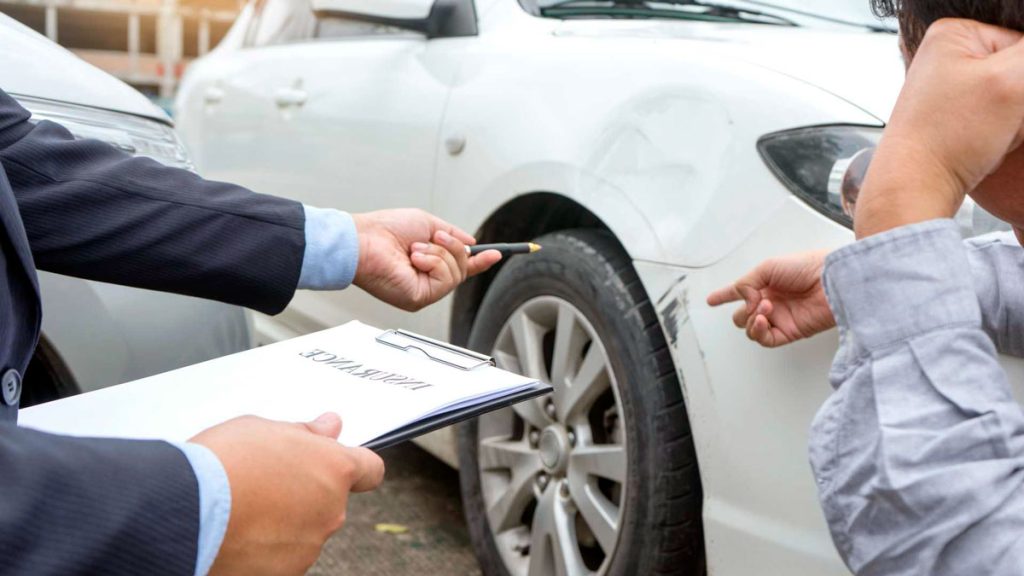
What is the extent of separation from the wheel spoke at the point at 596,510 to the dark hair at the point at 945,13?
1163mm

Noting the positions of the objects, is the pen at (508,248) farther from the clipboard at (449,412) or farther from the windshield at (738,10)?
the windshield at (738,10)

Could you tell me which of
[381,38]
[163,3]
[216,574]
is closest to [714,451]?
[216,574]

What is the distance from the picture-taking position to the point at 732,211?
1.84 meters

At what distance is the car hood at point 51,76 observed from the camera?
1.94 meters

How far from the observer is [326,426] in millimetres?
1081

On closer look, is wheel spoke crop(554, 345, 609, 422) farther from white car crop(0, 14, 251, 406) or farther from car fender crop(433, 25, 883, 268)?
white car crop(0, 14, 251, 406)

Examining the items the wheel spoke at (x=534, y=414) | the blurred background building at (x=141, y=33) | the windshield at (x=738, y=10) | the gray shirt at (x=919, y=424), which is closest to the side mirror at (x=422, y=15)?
the windshield at (x=738, y=10)

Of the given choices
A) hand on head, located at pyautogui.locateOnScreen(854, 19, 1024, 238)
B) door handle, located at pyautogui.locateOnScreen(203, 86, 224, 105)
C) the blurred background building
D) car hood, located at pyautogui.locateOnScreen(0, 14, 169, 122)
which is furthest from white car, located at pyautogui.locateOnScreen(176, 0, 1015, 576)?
the blurred background building

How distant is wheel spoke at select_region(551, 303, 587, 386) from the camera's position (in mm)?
2213

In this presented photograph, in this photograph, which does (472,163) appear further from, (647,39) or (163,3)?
(163,3)

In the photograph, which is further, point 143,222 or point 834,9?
point 834,9

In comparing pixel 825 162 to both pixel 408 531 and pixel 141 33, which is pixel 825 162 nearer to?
pixel 408 531

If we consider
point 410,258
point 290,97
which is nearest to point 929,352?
point 410,258

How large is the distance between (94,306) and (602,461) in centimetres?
96
